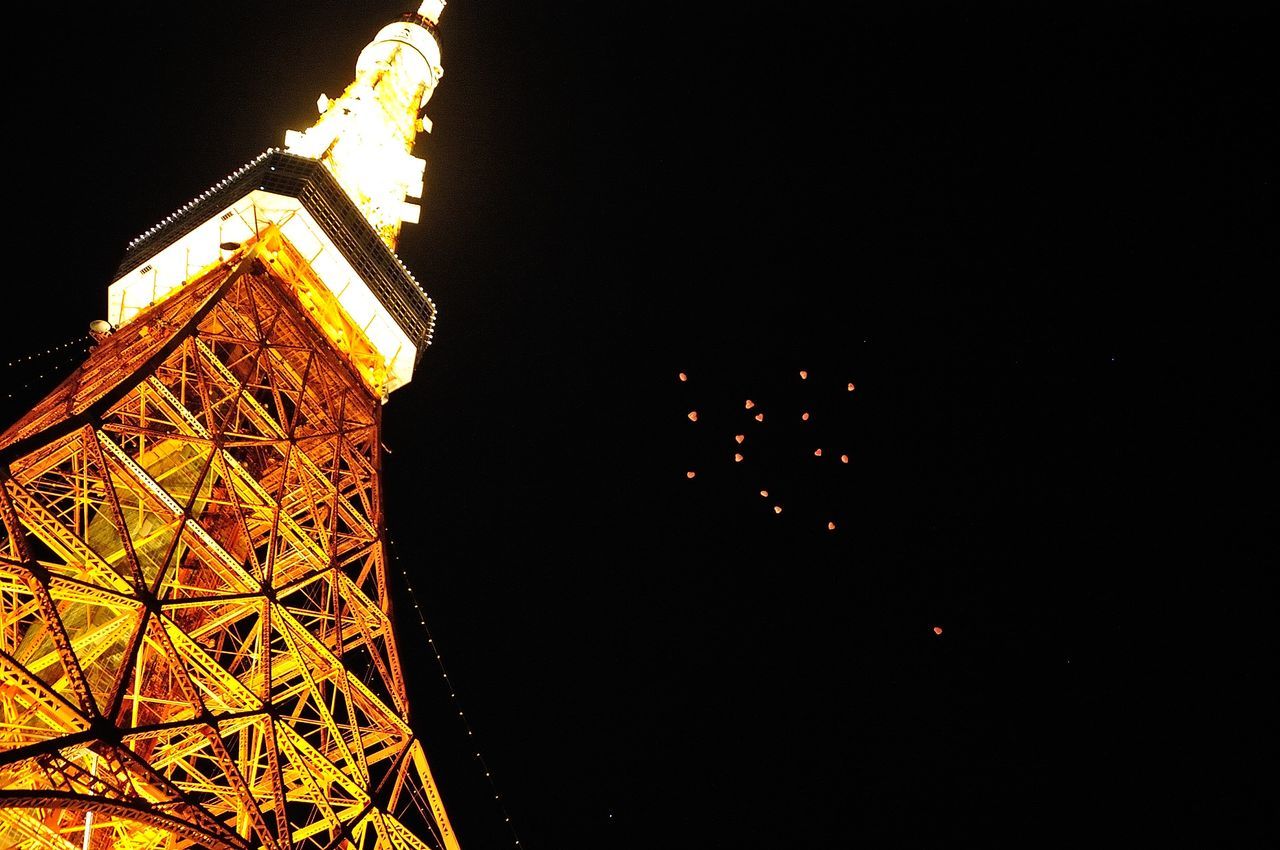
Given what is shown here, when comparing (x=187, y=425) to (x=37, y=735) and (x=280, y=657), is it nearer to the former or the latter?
(x=280, y=657)

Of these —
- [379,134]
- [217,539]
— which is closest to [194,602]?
[217,539]

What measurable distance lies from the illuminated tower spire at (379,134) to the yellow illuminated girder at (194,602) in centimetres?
620

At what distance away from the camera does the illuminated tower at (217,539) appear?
33.2 ft

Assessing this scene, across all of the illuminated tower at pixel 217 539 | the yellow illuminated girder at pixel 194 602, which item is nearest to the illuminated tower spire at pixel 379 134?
the illuminated tower at pixel 217 539

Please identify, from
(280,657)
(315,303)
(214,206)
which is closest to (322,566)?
(280,657)

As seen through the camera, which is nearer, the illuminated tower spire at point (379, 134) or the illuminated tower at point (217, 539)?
the illuminated tower at point (217, 539)

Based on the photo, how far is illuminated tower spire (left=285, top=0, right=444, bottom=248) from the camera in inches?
960

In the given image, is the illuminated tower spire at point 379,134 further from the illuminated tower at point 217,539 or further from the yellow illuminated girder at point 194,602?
the yellow illuminated girder at point 194,602

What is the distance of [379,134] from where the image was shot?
25.8 metres

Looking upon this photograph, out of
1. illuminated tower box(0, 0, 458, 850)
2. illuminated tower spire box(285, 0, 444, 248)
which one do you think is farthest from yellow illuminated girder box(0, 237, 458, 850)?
illuminated tower spire box(285, 0, 444, 248)

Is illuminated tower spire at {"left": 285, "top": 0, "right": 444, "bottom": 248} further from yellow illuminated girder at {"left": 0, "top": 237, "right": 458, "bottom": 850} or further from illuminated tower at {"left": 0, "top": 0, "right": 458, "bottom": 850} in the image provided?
yellow illuminated girder at {"left": 0, "top": 237, "right": 458, "bottom": 850}

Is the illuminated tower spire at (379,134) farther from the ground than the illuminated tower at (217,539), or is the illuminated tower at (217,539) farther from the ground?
the illuminated tower spire at (379,134)

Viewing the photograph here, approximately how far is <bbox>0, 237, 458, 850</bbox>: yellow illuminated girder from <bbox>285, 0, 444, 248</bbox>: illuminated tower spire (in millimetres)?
6198

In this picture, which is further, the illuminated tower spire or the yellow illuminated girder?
the illuminated tower spire
